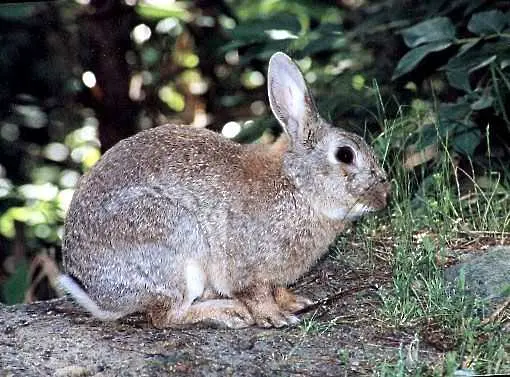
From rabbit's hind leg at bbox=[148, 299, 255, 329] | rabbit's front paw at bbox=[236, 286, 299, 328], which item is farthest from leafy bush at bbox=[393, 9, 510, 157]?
rabbit's hind leg at bbox=[148, 299, 255, 329]

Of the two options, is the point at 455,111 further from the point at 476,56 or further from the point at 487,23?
the point at 487,23

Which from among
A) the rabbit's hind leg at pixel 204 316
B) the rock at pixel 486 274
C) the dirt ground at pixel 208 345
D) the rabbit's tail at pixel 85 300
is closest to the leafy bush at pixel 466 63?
the rock at pixel 486 274

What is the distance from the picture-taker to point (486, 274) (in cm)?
381

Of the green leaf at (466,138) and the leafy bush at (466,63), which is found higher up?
the leafy bush at (466,63)

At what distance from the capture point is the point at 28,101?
16.6ft

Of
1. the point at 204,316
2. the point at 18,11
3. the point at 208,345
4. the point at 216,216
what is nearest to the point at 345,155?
the point at 216,216

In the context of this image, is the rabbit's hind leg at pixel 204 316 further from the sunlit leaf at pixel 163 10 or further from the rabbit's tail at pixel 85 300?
the sunlit leaf at pixel 163 10

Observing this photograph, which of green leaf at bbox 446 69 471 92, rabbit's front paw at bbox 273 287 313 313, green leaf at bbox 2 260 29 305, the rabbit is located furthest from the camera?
green leaf at bbox 2 260 29 305

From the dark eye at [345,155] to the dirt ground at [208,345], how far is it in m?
0.46

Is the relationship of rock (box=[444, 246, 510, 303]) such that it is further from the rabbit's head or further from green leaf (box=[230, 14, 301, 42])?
green leaf (box=[230, 14, 301, 42])

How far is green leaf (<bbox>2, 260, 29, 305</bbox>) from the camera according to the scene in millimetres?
4676

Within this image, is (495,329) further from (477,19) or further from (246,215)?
(477,19)

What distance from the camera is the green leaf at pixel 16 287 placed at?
468 centimetres

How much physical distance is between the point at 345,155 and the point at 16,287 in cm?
172
